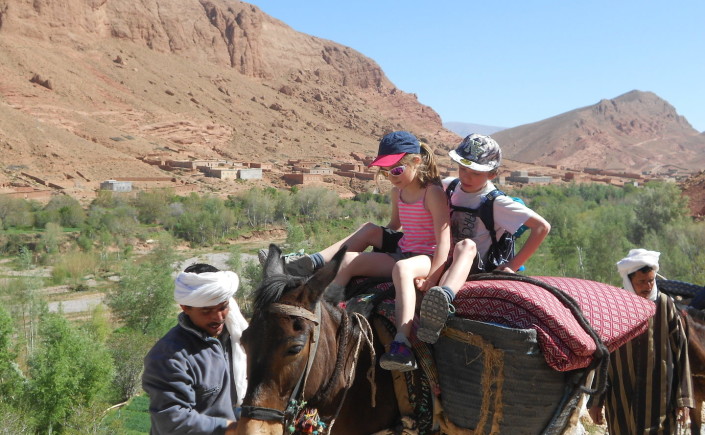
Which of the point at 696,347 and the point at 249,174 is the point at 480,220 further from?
the point at 249,174

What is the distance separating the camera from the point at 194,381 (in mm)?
2746

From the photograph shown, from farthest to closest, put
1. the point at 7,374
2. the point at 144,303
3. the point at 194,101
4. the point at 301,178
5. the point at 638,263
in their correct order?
1. the point at 194,101
2. the point at 301,178
3. the point at 144,303
4. the point at 7,374
5. the point at 638,263

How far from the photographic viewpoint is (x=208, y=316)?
2.83 m

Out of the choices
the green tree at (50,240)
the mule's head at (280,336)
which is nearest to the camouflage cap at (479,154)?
the mule's head at (280,336)

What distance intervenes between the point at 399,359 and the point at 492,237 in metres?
1.08

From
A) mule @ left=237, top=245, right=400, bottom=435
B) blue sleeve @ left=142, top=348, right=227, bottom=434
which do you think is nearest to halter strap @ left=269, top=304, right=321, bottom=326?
mule @ left=237, top=245, right=400, bottom=435

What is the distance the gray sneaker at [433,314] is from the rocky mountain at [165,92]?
63605 mm

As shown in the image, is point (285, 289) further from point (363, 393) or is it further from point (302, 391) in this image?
point (363, 393)

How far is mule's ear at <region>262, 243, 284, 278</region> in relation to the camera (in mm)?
2875

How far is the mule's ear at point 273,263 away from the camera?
9.43 ft

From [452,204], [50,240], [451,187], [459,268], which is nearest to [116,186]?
[50,240]

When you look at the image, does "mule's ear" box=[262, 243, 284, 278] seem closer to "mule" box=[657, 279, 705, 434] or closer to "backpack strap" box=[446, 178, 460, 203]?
"backpack strap" box=[446, 178, 460, 203]

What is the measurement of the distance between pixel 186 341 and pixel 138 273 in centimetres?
2847

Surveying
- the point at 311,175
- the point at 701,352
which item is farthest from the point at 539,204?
the point at 701,352
